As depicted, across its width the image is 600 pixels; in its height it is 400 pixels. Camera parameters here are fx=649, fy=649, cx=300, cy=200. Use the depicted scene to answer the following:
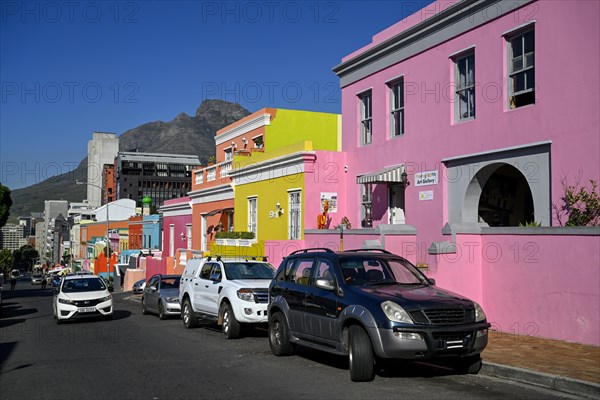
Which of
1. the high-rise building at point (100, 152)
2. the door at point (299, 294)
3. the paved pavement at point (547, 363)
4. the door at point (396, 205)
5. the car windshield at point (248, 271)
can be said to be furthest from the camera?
the high-rise building at point (100, 152)

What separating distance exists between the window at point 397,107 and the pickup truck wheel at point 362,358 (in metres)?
11.4

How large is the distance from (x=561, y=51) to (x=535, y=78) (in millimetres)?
897

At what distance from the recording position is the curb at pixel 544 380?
323 inches

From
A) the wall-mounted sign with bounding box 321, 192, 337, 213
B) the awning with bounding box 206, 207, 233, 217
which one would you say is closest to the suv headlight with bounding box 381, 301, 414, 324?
the wall-mounted sign with bounding box 321, 192, 337, 213

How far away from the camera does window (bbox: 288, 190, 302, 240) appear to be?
2319 centimetres

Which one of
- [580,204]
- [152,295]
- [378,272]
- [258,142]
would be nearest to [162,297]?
[152,295]

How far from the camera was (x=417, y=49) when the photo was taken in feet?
61.2

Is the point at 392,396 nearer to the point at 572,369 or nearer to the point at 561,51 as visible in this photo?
the point at 572,369

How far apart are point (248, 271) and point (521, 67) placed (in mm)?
8200

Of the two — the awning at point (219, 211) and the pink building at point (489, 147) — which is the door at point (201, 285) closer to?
the pink building at point (489, 147)

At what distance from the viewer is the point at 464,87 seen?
56.2 feet

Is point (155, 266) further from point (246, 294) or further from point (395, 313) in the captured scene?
point (395, 313)

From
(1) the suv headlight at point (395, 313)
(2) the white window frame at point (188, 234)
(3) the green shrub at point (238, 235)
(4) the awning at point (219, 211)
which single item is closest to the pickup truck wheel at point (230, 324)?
(1) the suv headlight at point (395, 313)

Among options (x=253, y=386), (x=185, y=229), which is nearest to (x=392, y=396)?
(x=253, y=386)
